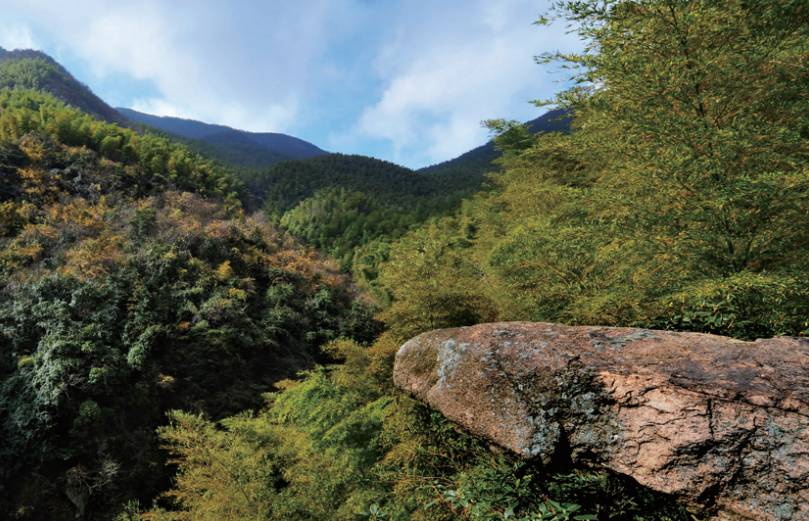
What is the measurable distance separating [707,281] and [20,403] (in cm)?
1881

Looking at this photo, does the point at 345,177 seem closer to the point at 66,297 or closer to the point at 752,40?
the point at 66,297

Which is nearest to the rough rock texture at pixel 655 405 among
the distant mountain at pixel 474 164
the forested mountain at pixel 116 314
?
the forested mountain at pixel 116 314

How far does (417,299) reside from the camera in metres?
8.14

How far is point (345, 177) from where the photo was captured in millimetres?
66375

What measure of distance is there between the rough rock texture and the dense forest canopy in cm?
24

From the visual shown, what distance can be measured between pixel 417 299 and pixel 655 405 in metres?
6.36

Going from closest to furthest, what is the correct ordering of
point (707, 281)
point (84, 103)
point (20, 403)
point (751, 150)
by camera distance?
point (707, 281), point (751, 150), point (20, 403), point (84, 103)

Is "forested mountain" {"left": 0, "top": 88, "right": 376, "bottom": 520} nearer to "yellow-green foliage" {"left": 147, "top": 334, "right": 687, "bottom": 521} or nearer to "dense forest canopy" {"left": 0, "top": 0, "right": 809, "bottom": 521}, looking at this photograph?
"dense forest canopy" {"left": 0, "top": 0, "right": 809, "bottom": 521}

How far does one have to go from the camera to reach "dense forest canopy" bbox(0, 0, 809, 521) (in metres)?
3.10

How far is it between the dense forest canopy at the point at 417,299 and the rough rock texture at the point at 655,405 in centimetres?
24

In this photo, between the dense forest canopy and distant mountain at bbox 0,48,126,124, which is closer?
the dense forest canopy

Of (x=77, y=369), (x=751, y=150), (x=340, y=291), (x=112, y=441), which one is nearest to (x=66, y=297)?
(x=77, y=369)

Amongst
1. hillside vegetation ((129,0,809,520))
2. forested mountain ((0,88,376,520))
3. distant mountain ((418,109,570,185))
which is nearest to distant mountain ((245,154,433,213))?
distant mountain ((418,109,570,185))

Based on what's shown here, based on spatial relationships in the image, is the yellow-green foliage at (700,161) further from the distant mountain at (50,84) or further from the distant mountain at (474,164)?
the distant mountain at (50,84)
